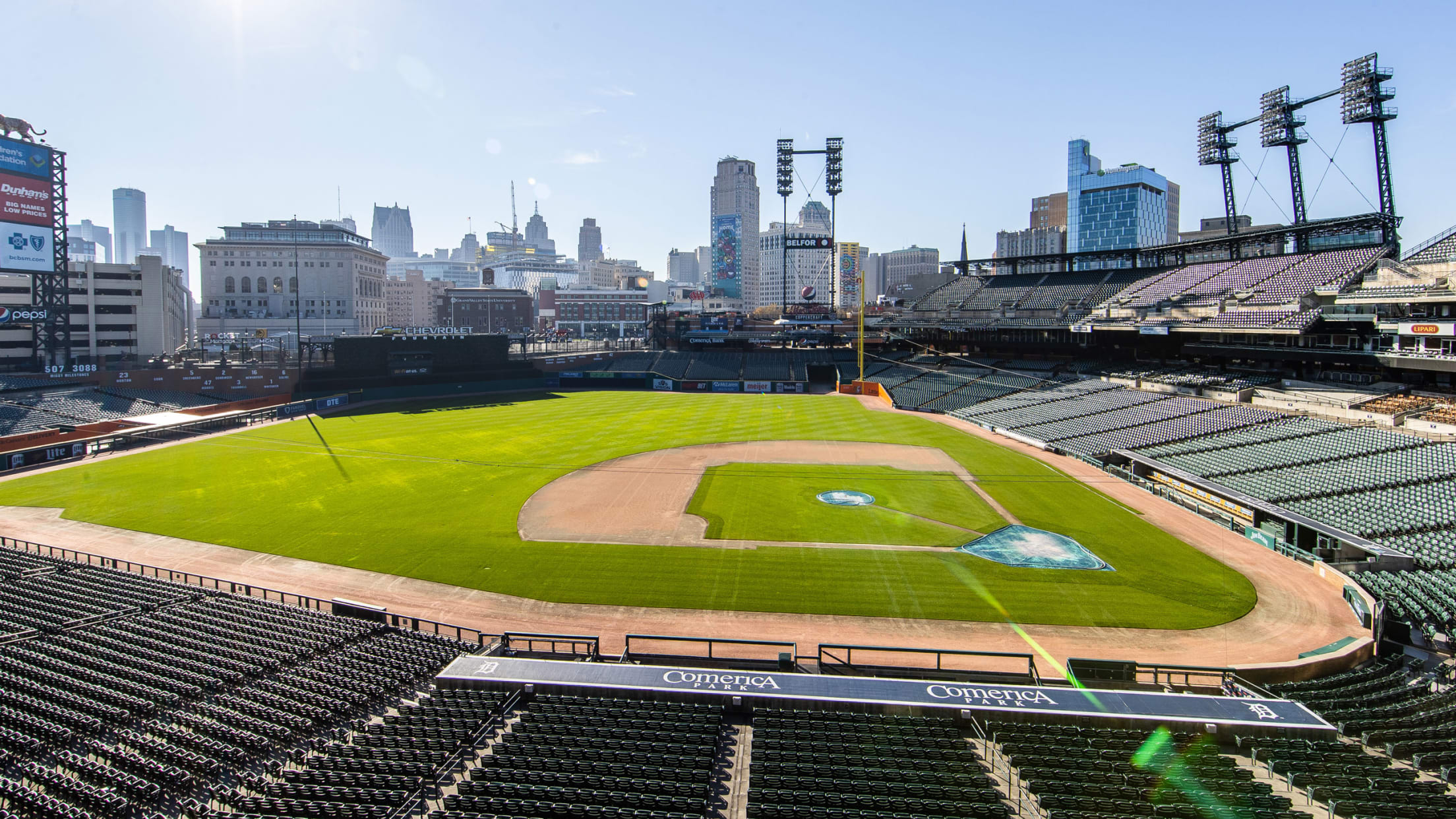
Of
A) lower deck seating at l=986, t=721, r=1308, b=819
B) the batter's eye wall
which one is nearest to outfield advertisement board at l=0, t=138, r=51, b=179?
the batter's eye wall

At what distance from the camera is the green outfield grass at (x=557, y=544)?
25.1 meters

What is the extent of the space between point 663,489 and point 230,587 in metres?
20.0

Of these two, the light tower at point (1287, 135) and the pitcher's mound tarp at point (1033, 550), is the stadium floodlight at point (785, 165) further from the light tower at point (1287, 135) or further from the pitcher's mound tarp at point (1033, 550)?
the pitcher's mound tarp at point (1033, 550)

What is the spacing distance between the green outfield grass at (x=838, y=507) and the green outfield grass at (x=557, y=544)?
198 centimetres

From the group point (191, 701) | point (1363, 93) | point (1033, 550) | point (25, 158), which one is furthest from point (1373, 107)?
point (25, 158)

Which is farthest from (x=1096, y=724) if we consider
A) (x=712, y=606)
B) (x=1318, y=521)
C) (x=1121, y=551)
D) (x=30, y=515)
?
(x=30, y=515)

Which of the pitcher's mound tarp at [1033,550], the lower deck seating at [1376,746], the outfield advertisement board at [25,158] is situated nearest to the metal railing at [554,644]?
the lower deck seating at [1376,746]

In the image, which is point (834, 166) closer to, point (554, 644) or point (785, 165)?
point (785, 165)

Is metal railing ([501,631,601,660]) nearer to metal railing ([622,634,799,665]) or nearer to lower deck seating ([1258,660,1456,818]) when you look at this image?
metal railing ([622,634,799,665])

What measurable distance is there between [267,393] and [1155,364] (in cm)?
8260

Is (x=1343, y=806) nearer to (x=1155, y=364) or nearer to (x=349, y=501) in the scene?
(x=349, y=501)

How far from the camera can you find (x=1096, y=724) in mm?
15227

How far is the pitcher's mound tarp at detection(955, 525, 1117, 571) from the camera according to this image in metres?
28.5

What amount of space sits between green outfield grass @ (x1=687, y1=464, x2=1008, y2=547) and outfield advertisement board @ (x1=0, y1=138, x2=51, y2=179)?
6243 centimetres
